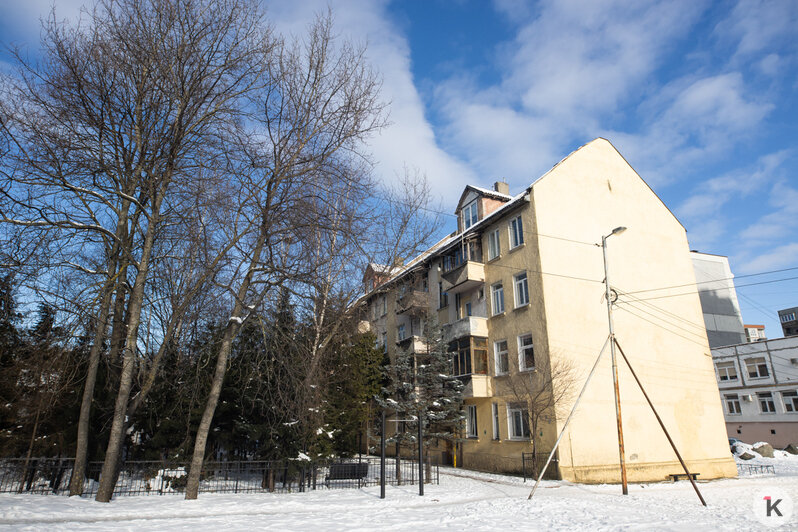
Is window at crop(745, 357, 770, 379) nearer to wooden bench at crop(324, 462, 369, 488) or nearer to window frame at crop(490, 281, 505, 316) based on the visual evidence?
window frame at crop(490, 281, 505, 316)

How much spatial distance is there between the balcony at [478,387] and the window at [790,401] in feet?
99.8

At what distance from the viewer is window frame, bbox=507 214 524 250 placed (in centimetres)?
2573

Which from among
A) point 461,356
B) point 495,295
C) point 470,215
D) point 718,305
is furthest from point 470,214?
point 718,305

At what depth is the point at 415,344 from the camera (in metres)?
29.8

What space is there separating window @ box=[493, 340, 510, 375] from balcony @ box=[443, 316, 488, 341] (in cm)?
91

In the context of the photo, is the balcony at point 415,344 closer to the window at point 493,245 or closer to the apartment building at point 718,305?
Result: the window at point 493,245

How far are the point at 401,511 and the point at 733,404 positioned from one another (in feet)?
144

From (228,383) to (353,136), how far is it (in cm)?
1046

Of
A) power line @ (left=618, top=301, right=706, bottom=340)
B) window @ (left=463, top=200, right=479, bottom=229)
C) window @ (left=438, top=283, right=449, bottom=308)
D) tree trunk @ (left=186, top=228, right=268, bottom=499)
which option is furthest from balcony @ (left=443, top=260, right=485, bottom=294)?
tree trunk @ (left=186, top=228, right=268, bottom=499)

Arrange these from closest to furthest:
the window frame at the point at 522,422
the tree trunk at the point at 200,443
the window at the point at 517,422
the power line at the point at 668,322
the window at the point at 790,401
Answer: the tree trunk at the point at 200,443 → the window frame at the point at 522,422 → the window at the point at 517,422 → the power line at the point at 668,322 → the window at the point at 790,401

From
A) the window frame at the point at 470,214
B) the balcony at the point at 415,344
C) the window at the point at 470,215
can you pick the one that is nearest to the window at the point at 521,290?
the balcony at the point at 415,344

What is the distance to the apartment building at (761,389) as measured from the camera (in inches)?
1591

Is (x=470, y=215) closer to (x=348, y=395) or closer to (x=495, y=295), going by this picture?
(x=495, y=295)

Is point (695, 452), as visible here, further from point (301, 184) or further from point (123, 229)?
point (123, 229)
